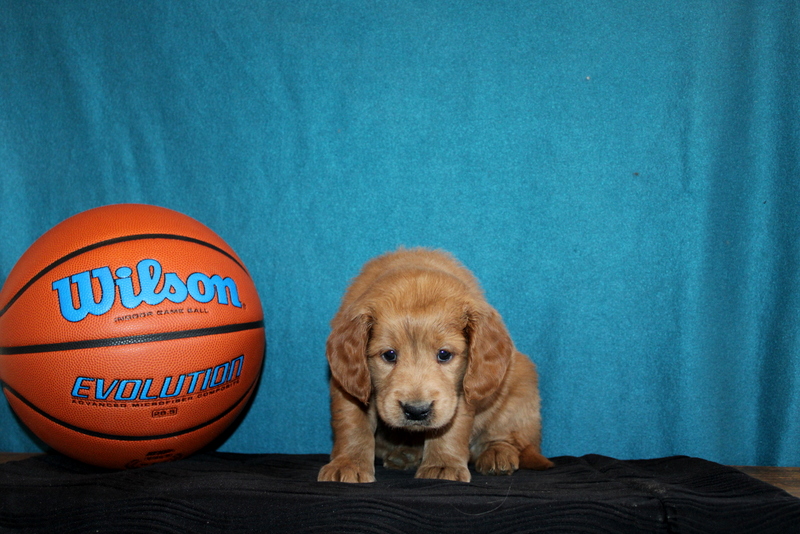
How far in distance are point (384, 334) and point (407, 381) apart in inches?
9.5

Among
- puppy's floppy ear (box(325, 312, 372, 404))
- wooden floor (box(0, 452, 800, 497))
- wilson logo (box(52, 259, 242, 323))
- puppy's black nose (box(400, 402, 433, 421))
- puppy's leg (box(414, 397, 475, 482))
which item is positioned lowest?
wooden floor (box(0, 452, 800, 497))

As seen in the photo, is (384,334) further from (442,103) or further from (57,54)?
(57,54)

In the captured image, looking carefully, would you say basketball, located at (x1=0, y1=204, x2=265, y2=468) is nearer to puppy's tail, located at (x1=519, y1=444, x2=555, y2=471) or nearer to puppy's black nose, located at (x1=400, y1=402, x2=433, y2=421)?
puppy's black nose, located at (x1=400, y1=402, x2=433, y2=421)

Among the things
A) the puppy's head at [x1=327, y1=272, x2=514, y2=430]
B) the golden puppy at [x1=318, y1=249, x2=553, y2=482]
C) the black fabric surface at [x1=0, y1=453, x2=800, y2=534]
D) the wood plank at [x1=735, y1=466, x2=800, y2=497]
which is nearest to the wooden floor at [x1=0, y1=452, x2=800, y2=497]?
the wood plank at [x1=735, y1=466, x2=800, y2=497]

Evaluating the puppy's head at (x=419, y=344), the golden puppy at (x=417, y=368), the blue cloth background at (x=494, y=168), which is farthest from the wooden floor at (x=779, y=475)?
the puppy's head at (x=419, y=344)

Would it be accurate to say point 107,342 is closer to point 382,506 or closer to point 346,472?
point 346,472

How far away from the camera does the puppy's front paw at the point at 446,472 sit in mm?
2342

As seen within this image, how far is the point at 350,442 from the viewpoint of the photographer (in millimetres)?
2490

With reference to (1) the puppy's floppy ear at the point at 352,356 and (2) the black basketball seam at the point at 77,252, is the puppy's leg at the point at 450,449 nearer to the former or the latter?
(1) the puppy's floppy ear at the point at 352,356

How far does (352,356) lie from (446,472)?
2.06 feet

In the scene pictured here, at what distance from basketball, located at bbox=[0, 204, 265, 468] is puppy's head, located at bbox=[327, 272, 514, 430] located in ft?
1.73

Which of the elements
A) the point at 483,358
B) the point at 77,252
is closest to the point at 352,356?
the point at 483,358

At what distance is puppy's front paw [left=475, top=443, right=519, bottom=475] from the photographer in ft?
8.68

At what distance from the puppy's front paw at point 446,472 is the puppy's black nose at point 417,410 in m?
0.28
